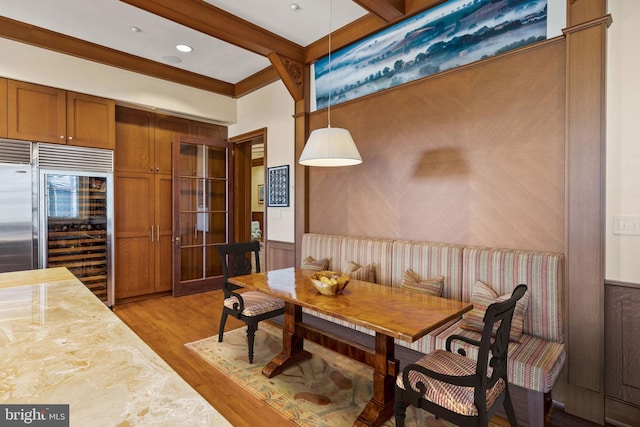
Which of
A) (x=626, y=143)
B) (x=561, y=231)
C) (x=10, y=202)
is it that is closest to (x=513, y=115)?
(x=626, y=143)

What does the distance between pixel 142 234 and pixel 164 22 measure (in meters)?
2.70

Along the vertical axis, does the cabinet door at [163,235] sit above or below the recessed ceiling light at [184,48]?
below

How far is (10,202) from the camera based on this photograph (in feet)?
11.4

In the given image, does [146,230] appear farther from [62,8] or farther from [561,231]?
[561,231]

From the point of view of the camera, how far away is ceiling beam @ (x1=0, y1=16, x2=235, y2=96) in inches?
135

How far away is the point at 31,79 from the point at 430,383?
471cm

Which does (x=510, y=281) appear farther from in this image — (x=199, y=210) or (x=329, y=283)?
(x=199, y=210)

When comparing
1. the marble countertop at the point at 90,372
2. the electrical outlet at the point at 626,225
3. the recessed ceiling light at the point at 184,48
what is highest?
the recessed ceiling light at the point at 184,48

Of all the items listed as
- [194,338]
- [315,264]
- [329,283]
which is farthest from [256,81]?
[329,283]

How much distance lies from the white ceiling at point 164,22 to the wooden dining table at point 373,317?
99.2 inches

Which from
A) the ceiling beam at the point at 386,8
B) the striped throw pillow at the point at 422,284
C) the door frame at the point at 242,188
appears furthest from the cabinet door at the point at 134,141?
the striped throw pillow at the point at 422,284

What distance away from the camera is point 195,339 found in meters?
3.32

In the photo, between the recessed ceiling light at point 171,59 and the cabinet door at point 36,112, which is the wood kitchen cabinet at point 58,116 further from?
the recessed ceiling light at point 171,59

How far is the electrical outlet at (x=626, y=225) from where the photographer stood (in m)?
2.02
